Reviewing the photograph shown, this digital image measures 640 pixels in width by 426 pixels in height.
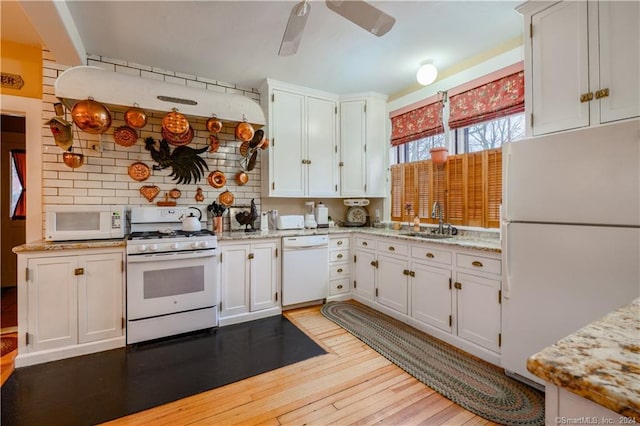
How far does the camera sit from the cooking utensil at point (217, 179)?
10.9ft

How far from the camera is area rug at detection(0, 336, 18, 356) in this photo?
7.80 ft

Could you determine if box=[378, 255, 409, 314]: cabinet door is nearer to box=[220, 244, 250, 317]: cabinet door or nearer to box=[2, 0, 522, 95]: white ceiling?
box=[220, 244, 250, 317]: cabinet door

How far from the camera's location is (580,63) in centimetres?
174

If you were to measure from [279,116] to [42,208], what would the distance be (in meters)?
2.45

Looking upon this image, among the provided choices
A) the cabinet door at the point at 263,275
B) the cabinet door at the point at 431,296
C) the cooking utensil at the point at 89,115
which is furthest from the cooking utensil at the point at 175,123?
the cabinet door at the point at 431,296

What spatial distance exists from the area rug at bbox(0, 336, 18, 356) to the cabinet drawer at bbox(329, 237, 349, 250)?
9.78 ft

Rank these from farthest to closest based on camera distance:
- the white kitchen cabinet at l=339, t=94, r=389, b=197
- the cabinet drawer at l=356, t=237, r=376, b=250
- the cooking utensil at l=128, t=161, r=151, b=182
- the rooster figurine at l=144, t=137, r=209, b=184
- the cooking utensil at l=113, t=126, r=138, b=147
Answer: the white kitchen cabinet at l=339, t=94, r=389, b=197, the cabinet drawer at l=356, t=237, r=376, b=250, the rooster figurine at l=144, t=137, r=209, b=184, the cooking utensil at l=128, t=161, r=151, b=182, the cooking utensil at l=113, t=126, r=138, b=147

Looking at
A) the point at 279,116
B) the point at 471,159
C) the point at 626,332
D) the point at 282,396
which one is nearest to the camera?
the point at 626,332

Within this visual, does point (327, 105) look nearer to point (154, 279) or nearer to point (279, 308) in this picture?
point (279, 308)

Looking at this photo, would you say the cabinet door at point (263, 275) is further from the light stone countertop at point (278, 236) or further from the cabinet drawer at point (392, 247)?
the cabinet drawer at point (392, 247)

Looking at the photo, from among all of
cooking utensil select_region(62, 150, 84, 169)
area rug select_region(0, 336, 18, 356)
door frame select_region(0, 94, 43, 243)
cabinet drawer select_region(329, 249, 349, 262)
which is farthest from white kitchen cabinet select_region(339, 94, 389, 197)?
area rug select_region(0, 336, 18, 356)

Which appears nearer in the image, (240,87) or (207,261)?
(207,261)

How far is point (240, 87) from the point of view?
357cm

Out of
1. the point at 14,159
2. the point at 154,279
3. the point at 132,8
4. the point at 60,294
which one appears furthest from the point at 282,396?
the point at 14,159
